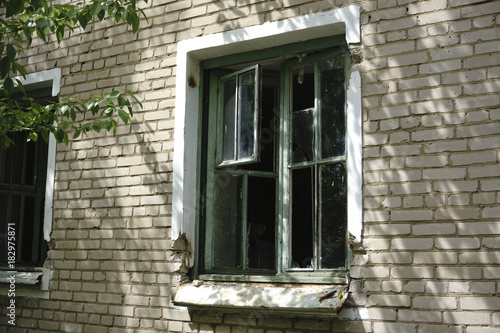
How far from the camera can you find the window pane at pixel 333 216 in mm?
3859

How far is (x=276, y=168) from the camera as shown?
14.0 feet

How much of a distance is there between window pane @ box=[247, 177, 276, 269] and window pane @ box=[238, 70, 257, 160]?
215mm

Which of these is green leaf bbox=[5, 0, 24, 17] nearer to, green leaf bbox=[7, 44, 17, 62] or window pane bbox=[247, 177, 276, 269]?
green leaf bbox=[7, 44, 17, 62]

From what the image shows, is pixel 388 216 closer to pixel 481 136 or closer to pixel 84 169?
pixel 481 136

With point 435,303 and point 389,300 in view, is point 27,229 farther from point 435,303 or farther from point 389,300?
point 435,303

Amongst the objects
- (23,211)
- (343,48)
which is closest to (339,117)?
(343,48)

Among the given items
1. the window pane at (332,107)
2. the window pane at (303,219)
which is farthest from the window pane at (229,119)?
the window pane at (332,107)

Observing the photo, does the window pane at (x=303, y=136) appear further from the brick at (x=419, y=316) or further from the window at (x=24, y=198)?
the window at (x=24, y=198)

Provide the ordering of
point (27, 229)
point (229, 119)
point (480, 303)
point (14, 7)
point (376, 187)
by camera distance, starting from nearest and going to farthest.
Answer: point (14, 7) → point (480, 303) → point (376, 187) → point (229, 119) → point (27, 229)

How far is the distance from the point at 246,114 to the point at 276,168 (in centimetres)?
44

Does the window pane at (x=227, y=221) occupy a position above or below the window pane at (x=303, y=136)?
below

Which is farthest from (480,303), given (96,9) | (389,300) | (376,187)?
(96,9)

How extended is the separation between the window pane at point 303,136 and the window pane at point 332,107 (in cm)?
10

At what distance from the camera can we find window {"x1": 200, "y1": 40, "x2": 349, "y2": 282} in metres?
3.95
